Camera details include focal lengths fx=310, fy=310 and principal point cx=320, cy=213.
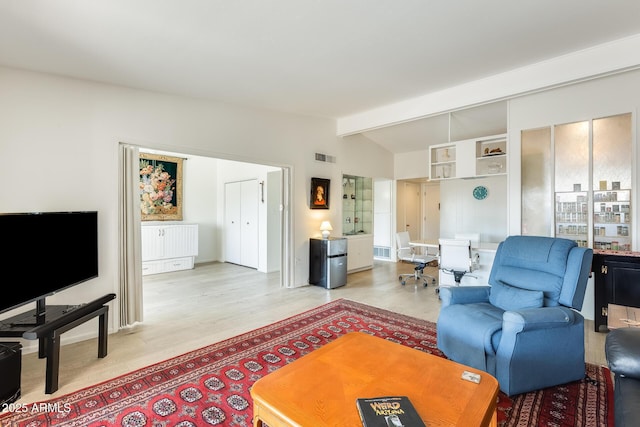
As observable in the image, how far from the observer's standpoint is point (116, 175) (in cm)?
335

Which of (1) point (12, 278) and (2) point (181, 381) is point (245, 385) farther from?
A: (1) point (12, 278)

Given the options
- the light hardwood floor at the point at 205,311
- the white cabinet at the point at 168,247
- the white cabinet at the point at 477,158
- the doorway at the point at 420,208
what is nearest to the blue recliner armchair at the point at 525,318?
the light hardwood floor at the point at 205,311

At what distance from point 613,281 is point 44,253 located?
5.25 meters

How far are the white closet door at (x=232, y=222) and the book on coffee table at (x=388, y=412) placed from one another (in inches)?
234

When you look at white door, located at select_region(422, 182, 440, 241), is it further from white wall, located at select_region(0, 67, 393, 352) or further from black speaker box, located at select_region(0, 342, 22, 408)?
black speaker box, located at select_region(0, 342, 22, 408)

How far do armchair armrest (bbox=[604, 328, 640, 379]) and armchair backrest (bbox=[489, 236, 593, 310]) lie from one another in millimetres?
679

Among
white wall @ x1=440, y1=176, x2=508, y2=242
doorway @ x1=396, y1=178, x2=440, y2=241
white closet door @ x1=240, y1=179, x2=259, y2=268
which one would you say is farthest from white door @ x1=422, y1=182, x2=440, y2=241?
white closet door @ x1=240, y1=179, x2=259, y2=268

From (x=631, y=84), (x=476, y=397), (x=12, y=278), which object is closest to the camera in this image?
(x=476, y=397)

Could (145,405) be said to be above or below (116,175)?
below

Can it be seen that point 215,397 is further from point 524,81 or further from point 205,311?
point 524,81

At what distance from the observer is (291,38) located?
2715mm

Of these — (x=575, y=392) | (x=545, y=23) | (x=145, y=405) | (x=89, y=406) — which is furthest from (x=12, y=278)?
(x=545, y=23)

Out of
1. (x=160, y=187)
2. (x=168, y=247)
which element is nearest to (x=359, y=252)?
(x=168, y=247)

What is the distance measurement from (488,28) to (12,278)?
4.19m
